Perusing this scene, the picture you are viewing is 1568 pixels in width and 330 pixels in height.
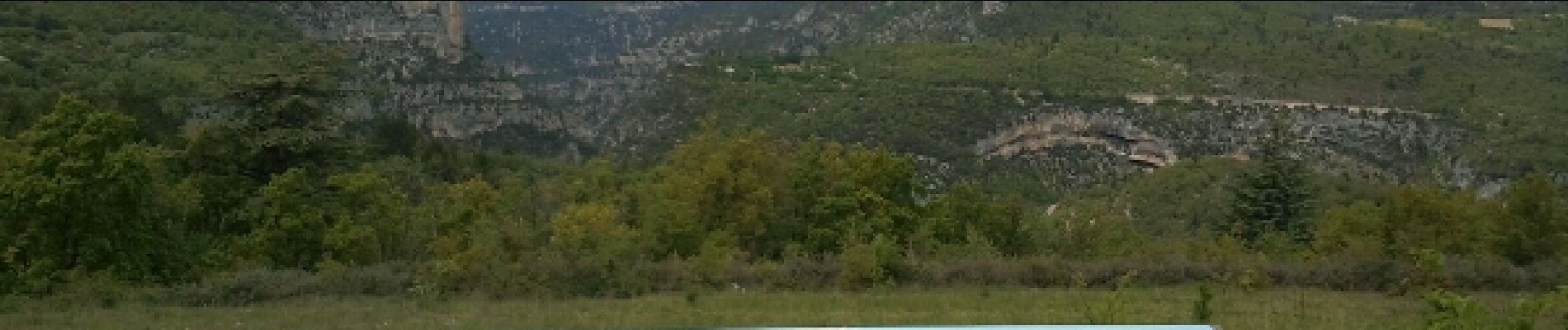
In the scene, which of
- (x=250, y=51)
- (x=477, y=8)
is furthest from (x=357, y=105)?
(x=477, y=8)

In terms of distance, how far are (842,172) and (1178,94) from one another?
48.1 metres

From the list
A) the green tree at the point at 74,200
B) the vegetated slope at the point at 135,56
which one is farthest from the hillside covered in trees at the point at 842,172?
the vegetated slope at the point at 135,56

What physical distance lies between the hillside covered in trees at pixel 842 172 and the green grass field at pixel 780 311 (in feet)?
1.94

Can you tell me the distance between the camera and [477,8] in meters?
188

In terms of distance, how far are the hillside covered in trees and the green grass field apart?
1.94ft

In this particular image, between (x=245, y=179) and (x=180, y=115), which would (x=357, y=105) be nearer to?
(x=180, y=115)

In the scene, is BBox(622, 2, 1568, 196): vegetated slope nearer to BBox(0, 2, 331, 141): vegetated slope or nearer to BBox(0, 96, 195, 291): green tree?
BBox(0, 2, 331, 141): vegetated slope

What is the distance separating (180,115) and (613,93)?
87.9 metres

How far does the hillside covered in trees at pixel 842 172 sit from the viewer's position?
1573cm

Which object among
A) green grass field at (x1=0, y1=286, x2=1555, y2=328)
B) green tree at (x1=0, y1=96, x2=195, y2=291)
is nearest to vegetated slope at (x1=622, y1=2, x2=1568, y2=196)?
green grass field at (x1=0, y1=286, x2=1555, y2=328)

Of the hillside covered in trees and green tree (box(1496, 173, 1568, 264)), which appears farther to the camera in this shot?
green tree (box(1496, 173, 1568, 264))

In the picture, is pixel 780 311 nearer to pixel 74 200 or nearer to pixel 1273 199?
pixel 74 200

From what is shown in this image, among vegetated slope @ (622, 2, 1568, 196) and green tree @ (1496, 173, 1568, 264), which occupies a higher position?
green tree @ (1496, 173, 1568, 264)

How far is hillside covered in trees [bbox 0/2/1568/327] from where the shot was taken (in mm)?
15734
